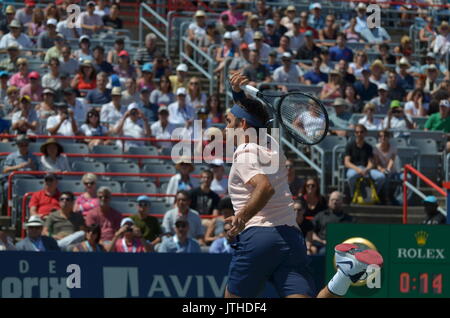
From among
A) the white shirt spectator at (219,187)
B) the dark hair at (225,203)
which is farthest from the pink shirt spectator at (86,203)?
the white shirt spectator at (219,187)

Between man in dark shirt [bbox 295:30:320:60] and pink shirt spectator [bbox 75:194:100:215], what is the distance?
6.32 metres

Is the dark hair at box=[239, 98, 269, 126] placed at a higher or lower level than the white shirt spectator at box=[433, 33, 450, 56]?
higher

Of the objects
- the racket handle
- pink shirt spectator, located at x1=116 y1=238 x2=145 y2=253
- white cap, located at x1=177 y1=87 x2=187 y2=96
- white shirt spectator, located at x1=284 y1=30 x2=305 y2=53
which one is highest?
the racket handle

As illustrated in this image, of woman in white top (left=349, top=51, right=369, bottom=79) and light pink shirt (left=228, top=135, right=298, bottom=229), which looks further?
woman in white top (left=349, top=51, right=369, bottom=79)

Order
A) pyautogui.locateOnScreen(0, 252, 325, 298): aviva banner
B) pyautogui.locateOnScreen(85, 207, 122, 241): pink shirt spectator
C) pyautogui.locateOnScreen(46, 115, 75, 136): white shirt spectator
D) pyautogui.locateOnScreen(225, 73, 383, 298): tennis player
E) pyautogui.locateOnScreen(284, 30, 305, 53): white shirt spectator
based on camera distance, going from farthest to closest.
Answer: pyautogui.locateOnScreen(284, 30, 305, 53): white shirt spectator, pyautogui.locateOnScreen(46, 115, 75, 136): white shirt spectator, pyautogui.locateOnScreen(85, 207, 122, 241): pink shirt spectator, pyautogui.locateOnScreen(0, 252, 325, 298): aviva banner, pyautogui.locateOnScreen(225, 73, 383, 298): tennis player

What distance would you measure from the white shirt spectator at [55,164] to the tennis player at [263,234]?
690 centimetres

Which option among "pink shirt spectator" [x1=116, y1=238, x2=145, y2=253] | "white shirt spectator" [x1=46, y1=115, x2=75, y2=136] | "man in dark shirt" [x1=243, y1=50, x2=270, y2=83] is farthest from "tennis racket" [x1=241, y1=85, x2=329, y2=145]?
"man in dark shirt" [x1=243, y1=50, x2=270, y2=83]

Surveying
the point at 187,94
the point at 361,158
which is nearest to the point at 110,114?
the point at 187,94

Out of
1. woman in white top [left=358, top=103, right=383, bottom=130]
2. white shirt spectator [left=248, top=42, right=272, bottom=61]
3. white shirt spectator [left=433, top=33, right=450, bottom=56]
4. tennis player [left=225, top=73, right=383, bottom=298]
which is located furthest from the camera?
white shirt spectator [left=433, top=33, right=450, bottom=56]

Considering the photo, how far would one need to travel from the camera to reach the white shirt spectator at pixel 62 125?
14562 millimetres

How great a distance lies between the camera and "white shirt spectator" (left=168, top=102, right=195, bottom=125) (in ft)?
50.9

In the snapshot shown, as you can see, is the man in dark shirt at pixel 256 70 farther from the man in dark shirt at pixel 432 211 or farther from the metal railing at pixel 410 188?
the man in dark shirt at pixel 432 211

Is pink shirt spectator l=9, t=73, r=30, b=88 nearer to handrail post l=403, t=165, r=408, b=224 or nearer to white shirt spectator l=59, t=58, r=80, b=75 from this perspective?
white shirt spectator l=59, t=58, r=80, b=75
